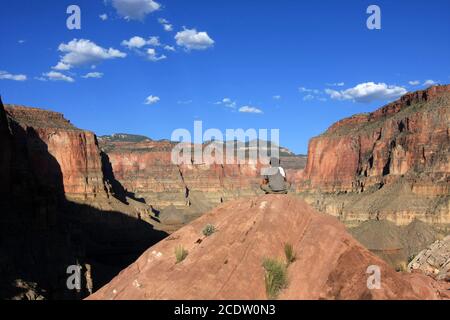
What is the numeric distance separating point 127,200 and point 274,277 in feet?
397

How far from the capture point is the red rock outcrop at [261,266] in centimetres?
1252

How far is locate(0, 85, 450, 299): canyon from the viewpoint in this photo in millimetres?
49219

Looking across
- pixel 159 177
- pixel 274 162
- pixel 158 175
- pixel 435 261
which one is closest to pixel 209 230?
pixel 274 162

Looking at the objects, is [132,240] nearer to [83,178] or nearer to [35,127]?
[83,178]

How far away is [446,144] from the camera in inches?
3607

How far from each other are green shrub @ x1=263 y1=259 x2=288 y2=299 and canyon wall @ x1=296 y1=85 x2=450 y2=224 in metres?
78.5

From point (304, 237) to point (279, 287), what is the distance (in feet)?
6.67

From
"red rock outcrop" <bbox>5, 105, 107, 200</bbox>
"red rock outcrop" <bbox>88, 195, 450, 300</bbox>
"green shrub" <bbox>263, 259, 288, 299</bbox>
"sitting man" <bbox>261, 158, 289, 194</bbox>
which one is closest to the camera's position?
"red rock outcrop" <bbox>88, 195, 450, 300</bbox>

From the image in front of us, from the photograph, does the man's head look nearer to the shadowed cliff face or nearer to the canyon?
the shadowed cliff face

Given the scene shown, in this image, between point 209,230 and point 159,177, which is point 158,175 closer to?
point 159,177

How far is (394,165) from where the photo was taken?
102 m

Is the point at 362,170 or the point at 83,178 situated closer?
the point at 83,178

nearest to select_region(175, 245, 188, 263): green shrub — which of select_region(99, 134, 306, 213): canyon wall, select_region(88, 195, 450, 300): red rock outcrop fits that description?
select_region(88, 195, 450, 300): red rock outcrop
